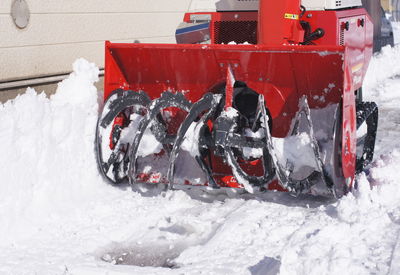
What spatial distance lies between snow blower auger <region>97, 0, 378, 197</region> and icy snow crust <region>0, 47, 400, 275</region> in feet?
0.55

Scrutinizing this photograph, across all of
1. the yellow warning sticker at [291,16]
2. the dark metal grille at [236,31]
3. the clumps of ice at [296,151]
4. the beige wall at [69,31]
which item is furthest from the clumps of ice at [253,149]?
the beige wall at [69,31]

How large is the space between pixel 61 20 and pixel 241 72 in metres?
2.16

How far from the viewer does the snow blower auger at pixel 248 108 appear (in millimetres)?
4125

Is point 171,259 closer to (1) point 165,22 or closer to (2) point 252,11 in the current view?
(2) point 252,11

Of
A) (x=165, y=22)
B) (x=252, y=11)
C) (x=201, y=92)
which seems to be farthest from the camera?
(x=165, y=22)

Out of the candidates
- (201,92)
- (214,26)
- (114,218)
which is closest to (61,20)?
(214,26)

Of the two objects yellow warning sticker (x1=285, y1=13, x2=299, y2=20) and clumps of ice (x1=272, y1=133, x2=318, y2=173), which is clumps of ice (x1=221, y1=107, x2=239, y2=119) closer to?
clumps of ice (x1=272, y1=133, x2=318, y2=173)

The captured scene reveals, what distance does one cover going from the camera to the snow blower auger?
4125 millimetres

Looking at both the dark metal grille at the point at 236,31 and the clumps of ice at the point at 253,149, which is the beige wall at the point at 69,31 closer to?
the dark metal grille at the point at 236,31

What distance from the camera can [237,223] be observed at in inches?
157

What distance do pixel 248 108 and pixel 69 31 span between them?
2.16m

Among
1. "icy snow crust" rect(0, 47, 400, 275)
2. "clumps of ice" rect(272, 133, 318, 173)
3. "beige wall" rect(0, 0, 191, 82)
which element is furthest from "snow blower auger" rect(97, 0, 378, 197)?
"beige wall" rect(0, 0, 191, 82)

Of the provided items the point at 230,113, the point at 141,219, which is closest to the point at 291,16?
the point at 230,113

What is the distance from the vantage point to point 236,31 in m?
5.27
